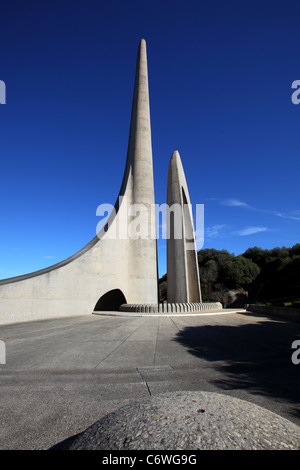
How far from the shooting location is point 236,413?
1856mm

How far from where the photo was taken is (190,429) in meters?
1.59

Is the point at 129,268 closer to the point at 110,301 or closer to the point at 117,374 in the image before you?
the point at 110,301

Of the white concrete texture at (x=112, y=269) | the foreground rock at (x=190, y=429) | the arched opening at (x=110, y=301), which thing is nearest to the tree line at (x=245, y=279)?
the arched opening at (x=110, y=301)

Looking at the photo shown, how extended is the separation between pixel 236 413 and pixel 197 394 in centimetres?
48

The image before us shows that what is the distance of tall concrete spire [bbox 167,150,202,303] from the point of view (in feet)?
55.5

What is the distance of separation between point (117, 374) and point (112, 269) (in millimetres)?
11591

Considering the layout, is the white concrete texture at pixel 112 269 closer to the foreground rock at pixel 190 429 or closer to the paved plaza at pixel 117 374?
the paved plaza at pixel 117 374

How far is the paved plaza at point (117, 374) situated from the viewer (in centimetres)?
267

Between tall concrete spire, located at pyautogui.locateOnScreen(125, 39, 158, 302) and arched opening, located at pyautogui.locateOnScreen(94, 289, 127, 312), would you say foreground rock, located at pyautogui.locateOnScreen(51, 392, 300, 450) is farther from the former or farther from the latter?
arched opening, located at pyautogui.locateOnScreen(94, 289, 127, 312)

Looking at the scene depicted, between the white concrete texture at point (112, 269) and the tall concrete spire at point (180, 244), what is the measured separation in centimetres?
152

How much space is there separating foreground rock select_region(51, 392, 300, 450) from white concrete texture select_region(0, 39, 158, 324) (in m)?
9.90

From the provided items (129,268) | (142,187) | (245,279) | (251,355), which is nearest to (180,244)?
(129,268)
